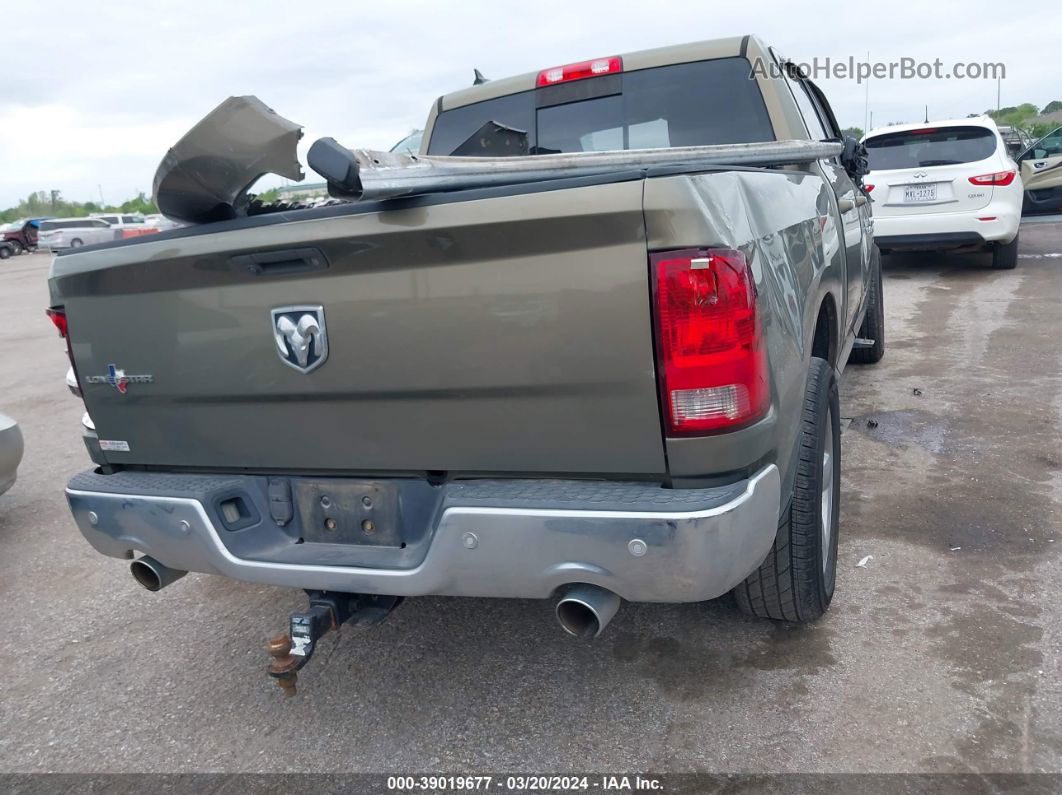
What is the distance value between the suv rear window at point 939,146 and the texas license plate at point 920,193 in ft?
0.82

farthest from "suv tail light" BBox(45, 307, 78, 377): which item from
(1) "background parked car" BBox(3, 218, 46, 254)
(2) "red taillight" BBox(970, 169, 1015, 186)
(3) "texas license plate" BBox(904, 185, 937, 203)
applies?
(1) "background parked car" BBox(3, 218, 46, 254)

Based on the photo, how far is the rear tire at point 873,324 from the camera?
6.00 metres

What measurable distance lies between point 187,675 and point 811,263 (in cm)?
251

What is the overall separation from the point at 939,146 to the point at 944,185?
1.62 ft

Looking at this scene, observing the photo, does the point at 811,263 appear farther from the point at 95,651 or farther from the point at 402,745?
the point at 95,651

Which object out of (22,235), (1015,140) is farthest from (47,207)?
(1015,140)

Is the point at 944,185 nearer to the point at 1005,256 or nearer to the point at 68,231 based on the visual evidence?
the point at 1005,256

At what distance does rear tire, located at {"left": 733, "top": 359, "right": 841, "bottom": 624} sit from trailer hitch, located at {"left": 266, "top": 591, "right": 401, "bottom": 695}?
1.16 metres

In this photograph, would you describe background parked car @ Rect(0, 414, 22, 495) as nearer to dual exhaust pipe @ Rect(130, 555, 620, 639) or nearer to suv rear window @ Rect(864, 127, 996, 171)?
dual exhaust pipe @ Rect(130, 555, 620, 639)

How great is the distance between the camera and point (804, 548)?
106 inches

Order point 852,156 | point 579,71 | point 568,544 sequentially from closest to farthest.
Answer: point 568,544, point 579,71, point 852,156

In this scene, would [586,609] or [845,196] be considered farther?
[845,196]

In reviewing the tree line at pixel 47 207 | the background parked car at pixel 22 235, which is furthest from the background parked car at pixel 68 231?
the tree line at pixel 47 207

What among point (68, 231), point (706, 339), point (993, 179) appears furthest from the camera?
point (68, 231)
